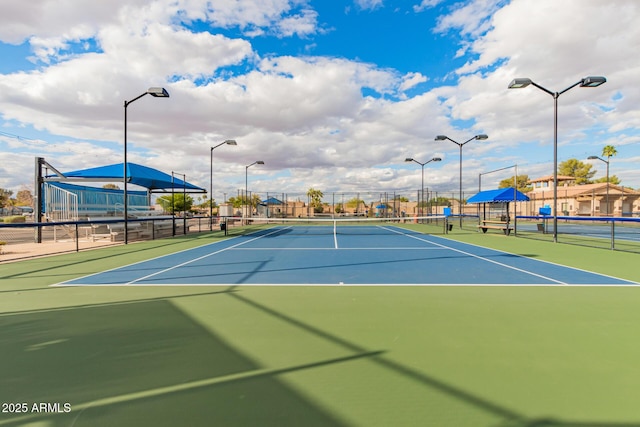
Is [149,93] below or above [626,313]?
above

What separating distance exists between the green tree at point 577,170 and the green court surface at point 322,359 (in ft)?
295

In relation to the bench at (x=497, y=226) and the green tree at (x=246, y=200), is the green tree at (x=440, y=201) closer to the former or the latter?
the bench at (x=497, y=226)

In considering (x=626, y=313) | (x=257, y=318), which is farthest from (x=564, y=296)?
(x=257, y=318)

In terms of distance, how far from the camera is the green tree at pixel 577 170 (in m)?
73.8

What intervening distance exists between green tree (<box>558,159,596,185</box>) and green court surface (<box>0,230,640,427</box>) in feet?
295

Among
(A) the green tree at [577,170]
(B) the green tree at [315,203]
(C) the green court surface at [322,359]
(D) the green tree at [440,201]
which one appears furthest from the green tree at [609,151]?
(C) the green court surface at [322,359]

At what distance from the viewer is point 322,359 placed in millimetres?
3389

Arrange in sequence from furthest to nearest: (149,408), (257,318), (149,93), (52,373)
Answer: (149,93), (257,318), (52,373), (149,408)

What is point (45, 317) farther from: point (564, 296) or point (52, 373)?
point (564, 296)

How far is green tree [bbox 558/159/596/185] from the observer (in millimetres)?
73750

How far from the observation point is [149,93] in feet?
46.0

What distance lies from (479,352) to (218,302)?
163 inches

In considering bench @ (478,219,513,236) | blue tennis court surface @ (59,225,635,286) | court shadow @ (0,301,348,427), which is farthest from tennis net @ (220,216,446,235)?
court shadow @ (0,301,348,427)

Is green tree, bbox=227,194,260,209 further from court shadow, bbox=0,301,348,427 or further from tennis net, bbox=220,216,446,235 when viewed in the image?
court shadow, bbox=0,301,348,427
